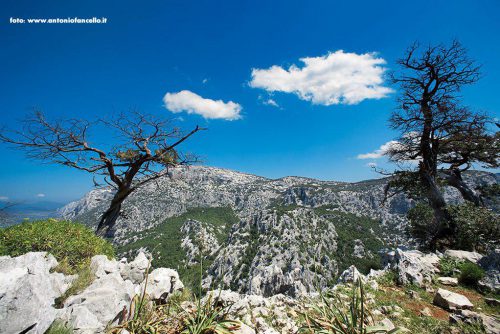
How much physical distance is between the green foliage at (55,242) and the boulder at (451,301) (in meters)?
10.1

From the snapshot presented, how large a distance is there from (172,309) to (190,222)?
18619 cm

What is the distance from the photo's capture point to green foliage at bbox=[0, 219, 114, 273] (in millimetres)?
5539

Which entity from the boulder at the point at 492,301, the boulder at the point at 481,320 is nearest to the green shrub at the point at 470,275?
the boulder at the point at 492,301

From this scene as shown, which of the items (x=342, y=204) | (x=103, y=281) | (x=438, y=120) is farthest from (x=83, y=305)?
(x=342, y=204)

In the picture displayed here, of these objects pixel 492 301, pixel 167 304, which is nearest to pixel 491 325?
pixel 492 301

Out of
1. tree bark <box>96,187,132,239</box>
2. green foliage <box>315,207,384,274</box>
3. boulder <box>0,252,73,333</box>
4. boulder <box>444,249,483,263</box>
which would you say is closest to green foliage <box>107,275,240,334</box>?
boulder <box>0,252,73,333</box>

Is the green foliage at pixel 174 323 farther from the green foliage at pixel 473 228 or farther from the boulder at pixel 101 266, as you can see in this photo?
the green foliage at pixel 473 228

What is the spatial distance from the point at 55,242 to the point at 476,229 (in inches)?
754

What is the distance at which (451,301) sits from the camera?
21.9ft

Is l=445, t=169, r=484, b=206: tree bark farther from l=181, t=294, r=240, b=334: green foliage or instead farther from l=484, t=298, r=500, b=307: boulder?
l=181, t=294, r=240, b=334: green foliage

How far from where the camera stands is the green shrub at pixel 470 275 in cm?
878

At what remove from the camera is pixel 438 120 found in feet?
49.5

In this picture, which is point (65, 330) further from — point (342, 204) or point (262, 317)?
point (342, 204)

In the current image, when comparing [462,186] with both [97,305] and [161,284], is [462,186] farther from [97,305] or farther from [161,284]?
[97,305]
